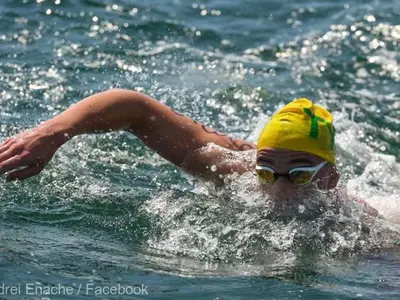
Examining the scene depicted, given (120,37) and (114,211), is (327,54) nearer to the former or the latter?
(120,37)

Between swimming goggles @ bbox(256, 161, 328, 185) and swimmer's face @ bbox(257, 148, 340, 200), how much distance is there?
0.02 m

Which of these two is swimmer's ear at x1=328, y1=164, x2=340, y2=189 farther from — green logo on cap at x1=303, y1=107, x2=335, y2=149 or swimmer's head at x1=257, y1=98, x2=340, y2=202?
green logo on cap at x1=303, y1=107, x2=335, y2=149

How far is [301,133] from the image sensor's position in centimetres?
661

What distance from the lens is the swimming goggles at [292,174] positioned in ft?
21.1

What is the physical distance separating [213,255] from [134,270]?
622mm

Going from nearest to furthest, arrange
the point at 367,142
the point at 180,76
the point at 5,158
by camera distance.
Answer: the point at 5,158 < the point at 367,142 < the point at 180,76

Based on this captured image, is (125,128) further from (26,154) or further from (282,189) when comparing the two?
(26,154)

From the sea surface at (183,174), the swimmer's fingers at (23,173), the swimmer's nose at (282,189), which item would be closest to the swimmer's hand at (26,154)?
the swimmer's fingers at (23,173)

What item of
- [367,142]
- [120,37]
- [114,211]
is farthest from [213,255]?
[120,37]

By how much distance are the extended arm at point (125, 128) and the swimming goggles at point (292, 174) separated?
40cm

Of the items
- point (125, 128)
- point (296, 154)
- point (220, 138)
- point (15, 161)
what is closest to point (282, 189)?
point (296, 154)

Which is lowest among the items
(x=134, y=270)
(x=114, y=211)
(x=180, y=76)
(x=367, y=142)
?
(x=134, y=270)

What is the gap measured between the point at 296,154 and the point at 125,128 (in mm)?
1176

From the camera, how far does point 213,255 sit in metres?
6.16
